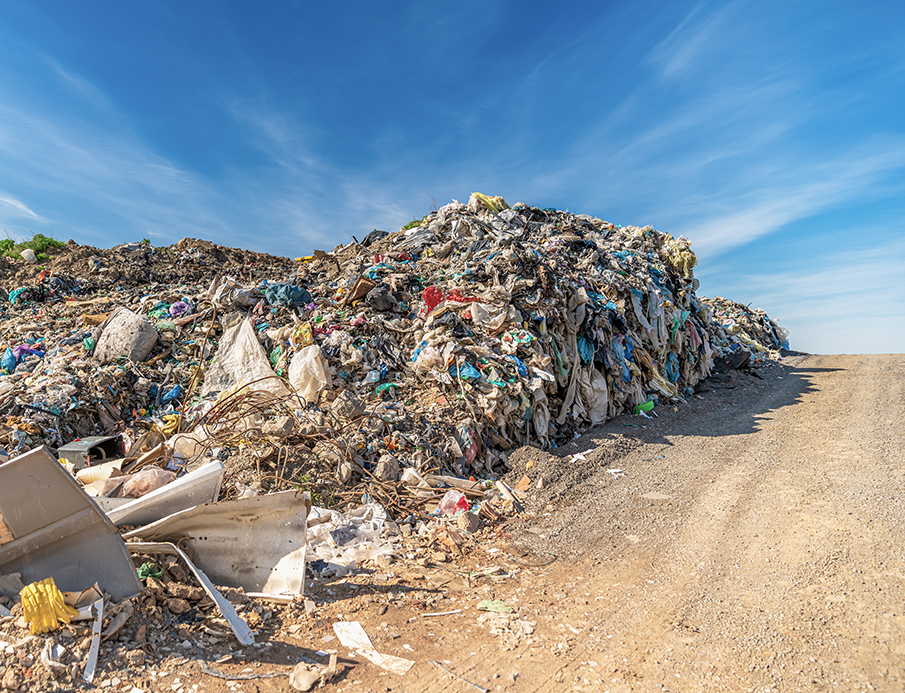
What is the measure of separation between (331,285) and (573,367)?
4612mm

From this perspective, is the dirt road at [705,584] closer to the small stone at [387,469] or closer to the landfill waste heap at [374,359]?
the landfill waste heap at [374,359]

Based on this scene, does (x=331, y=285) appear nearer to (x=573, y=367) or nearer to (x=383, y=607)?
(x=573, y=367)

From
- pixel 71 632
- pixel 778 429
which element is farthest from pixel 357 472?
pixel 778 429

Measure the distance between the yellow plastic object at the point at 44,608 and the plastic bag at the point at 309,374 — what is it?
392cm

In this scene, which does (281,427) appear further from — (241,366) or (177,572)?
(241,366)

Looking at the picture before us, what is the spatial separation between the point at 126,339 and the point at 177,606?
238 inches

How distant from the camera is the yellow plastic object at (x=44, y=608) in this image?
2396 millimetres

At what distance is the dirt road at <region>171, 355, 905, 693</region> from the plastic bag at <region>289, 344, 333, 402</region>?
2.78 metres

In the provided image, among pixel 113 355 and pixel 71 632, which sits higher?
pixel 113 355

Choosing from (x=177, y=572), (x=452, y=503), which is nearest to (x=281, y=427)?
(x=452, y=503)

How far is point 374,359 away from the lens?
707cm

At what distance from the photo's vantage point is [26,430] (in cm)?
578

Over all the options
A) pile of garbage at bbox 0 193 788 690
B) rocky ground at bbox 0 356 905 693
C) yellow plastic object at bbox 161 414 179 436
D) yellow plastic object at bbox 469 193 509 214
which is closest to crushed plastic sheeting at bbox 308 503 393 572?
pile of garbage at bbox 0 193 788 690

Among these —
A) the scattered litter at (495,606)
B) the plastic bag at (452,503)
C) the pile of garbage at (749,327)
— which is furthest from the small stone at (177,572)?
the pile of garbage at (749,327)
